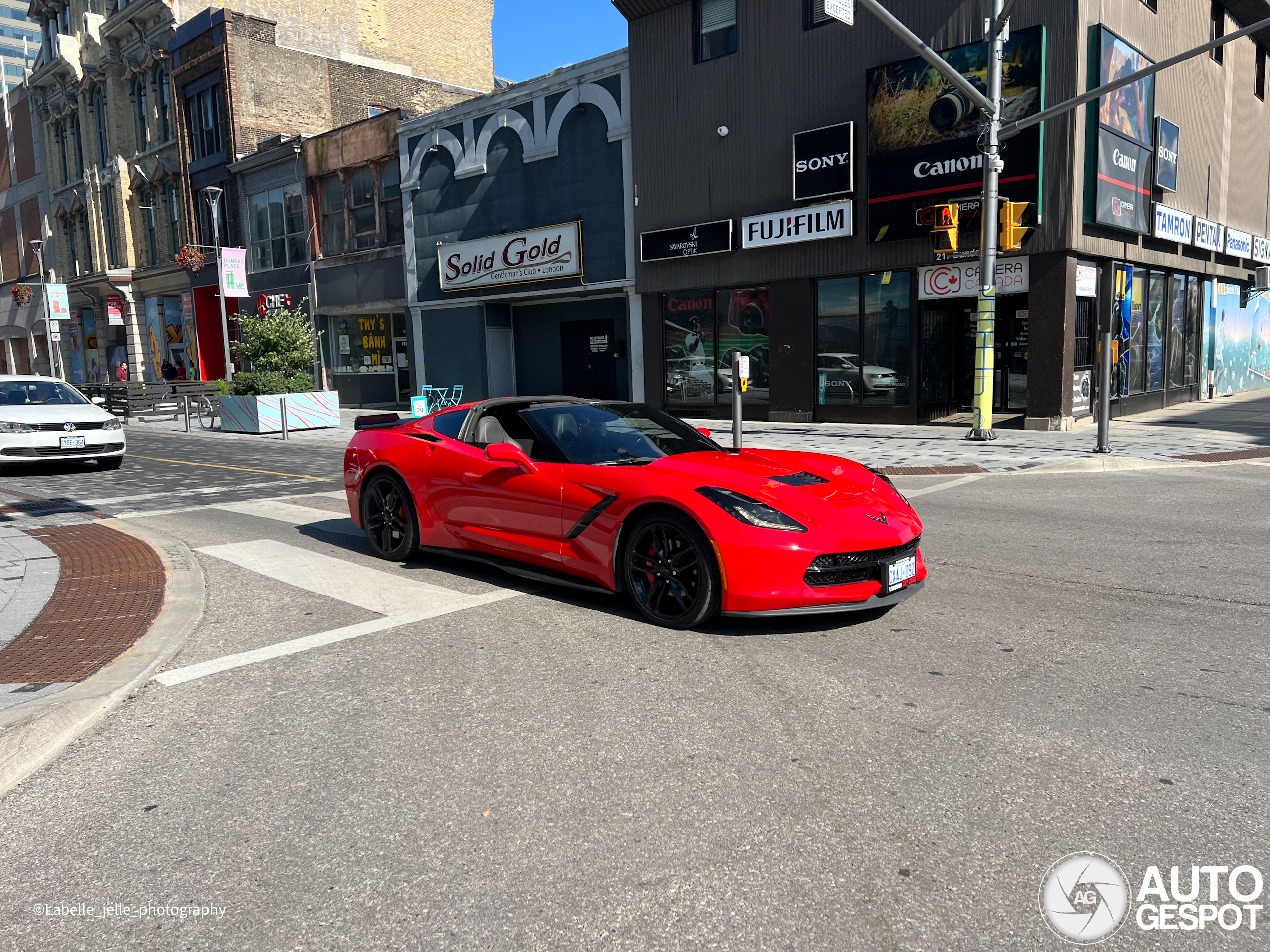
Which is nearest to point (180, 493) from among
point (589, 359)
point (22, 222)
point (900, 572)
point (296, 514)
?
point (296, 514)

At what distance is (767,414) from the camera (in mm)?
21500

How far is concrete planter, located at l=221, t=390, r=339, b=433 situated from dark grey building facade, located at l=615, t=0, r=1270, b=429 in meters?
8.15

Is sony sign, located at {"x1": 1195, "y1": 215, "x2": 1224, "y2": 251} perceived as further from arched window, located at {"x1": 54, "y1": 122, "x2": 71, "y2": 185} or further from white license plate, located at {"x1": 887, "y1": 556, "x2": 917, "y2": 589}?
arched window, located at {"x1": 54, "y1": 122, "x2": 71, "y2": 185}

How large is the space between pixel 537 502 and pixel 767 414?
1581cm

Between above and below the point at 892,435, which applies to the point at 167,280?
above

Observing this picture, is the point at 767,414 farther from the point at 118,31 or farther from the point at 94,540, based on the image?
the point at 118,31

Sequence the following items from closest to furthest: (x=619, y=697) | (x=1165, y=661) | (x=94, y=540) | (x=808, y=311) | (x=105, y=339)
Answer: (x=619, y=697)
(x=1165, y=661)
(x=94, y=540)
(x=808, y=311)
(x=105, y=339)

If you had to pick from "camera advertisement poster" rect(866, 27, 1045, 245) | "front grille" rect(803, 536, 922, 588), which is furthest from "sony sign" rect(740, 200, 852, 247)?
"front grille" rect(803, 536, 922, 588)

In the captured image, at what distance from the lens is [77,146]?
156 feet

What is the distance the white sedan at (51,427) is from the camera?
45.5ft

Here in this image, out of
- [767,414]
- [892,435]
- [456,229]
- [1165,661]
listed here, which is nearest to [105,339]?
[456,229]

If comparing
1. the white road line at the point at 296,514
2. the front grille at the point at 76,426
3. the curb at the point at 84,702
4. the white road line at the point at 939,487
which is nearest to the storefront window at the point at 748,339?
the white road line at the point at 939,487

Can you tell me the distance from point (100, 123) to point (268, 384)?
31929 mm

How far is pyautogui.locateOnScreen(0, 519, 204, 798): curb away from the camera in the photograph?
3877 millimetres
